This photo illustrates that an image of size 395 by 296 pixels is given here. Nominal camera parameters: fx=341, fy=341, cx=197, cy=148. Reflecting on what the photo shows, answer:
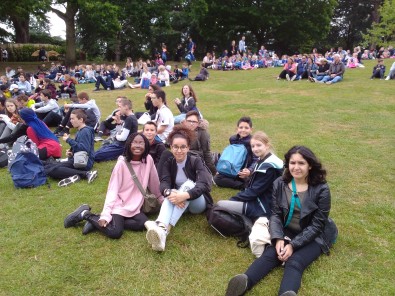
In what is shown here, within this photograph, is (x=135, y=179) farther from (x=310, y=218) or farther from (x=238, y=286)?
(x=310, y=218)

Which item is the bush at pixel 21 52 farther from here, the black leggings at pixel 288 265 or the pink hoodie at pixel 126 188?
the black leggings at pixel 288 265

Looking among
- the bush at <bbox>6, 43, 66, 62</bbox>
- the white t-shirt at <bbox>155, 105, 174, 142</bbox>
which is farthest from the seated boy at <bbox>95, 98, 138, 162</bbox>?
the bush at <bbox>6, 43, 66, 62</bbox>

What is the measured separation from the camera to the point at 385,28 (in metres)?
33.6

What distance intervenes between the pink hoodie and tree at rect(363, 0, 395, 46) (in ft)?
114

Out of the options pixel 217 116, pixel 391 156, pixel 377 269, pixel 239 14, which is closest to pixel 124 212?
pixel 377 269

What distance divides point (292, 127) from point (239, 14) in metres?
28.0

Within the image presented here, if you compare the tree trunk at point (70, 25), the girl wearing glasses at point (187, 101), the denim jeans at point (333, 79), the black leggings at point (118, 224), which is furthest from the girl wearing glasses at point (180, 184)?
the tree trunk at point (70, 25)

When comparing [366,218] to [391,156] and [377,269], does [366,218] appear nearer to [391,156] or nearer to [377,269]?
[377,269]

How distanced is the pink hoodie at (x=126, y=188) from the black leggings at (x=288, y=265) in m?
1.69

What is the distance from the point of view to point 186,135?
13.9 ft

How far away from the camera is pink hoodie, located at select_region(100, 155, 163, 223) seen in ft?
13.8

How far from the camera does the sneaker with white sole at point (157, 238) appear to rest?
142 inches

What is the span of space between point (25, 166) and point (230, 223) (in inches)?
145

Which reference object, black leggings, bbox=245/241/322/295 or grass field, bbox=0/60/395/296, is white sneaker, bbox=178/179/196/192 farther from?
black leggings, bbox=245/241/322/295
